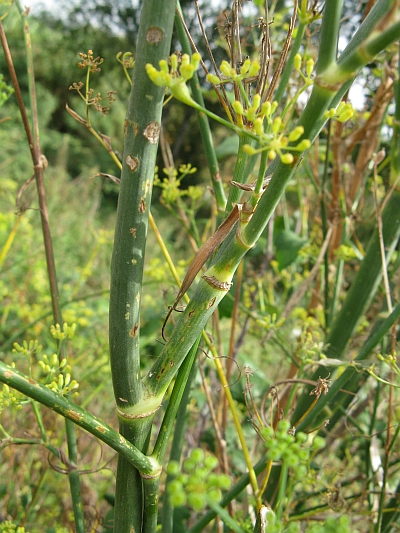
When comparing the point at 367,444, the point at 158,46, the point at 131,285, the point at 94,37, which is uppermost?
the point at 94,37

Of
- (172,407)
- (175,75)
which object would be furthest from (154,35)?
(172,407)

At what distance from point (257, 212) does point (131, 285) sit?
0.11 meters

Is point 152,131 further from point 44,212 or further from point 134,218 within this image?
point 44,212

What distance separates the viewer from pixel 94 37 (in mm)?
9664

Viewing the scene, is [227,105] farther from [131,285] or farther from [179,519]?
[179,519]

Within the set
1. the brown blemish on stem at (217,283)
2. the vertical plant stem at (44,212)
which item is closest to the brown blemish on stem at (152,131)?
the brown blemish on stem at (217,283)

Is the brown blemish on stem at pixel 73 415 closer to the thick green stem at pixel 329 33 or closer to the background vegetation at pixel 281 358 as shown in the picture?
the background vegetation at pixel 281 358

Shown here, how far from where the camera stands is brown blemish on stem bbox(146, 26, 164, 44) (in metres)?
0.30

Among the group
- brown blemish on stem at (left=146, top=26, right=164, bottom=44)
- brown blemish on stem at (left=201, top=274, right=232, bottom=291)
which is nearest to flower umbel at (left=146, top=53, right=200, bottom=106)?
brown blemish on stem at (left=146, top=26, right=164, bottom=44)

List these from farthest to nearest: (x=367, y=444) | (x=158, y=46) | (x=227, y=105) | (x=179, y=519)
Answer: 1. (x=367, y=444)
2. (x=179, y=519)
3. (x=227, y=105)
4. (x=158, y=46)

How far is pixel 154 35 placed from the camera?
1.00 feet

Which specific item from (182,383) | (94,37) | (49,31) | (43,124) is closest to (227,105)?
(182,383)

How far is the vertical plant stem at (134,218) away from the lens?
31 cm

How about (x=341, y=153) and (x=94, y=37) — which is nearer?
(x=341, y=153)
